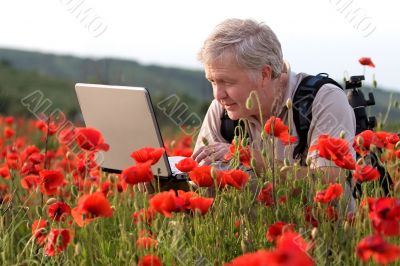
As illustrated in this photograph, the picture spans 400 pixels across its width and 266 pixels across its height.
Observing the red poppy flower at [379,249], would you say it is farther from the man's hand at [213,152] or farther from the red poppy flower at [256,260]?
the man's hand at [213,152]

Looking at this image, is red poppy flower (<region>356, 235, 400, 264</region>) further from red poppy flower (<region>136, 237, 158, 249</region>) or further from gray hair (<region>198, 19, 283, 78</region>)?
gray hair (<region>198, 19, 283, 78</region>)

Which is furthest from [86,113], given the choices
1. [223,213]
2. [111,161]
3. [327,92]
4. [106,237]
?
[327,92]

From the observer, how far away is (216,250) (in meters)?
2.66

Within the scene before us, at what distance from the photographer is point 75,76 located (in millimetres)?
31844

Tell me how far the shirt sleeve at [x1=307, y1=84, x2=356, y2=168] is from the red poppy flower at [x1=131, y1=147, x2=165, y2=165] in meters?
0.82

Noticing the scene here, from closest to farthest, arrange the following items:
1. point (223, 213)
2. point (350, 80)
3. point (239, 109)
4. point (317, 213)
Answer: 1. point (317, 213)
2. point (223, 213)
3. point (239, 109)
4. point (350, 80)

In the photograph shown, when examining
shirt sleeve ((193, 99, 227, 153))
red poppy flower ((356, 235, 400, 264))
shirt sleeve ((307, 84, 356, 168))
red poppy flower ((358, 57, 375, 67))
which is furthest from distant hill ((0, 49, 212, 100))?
red poppy flower ((356, 235, 400, 264))

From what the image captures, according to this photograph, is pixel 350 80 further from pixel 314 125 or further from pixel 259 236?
pixel 259 236

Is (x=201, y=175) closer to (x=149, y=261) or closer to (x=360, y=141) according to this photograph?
(x=149, y=261)

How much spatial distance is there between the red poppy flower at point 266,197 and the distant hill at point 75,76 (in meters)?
13.4

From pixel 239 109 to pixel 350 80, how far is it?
0.88 metres

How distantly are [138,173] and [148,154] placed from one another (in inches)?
5.2

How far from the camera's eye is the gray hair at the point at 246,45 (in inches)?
123

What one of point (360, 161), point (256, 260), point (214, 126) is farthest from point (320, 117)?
point (256, 260)
